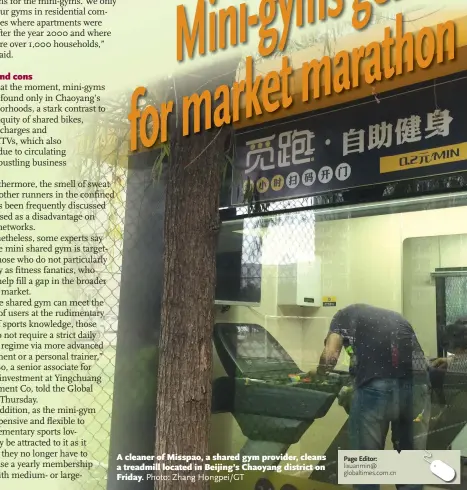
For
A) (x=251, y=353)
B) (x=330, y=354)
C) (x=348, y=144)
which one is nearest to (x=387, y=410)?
(x=330, y=354)

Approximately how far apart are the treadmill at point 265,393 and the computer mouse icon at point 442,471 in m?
0.74

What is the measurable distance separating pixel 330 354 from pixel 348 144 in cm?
114

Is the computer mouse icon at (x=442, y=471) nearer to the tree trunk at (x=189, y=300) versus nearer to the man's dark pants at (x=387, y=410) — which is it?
the man's dark pants at (x=387, y=410)

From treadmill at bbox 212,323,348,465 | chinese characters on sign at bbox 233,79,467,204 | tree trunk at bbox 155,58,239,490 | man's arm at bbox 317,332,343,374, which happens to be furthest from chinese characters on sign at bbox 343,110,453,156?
treadmill at bbox 212,323,348,465

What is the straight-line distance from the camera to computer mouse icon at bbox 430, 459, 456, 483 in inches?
80.3

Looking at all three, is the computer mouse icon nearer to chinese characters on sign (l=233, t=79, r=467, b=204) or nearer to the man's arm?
the man's arm

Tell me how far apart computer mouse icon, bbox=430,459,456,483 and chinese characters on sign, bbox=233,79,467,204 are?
3.82 feet

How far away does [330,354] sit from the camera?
9.00 ft

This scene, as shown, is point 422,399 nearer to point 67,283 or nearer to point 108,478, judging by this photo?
point 108,478

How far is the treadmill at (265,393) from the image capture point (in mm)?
2744

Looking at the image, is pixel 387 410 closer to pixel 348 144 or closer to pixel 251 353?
pixel 251 353

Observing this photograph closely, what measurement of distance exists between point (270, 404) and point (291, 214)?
3.49 ft

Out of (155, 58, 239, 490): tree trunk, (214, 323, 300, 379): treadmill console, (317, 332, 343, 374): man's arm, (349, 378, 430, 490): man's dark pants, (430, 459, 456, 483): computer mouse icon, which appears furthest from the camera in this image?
(214, 323, 300, 379): treadmill console

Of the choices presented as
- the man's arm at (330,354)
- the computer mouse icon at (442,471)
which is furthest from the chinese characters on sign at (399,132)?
the computer mouse icon at (442,471)
